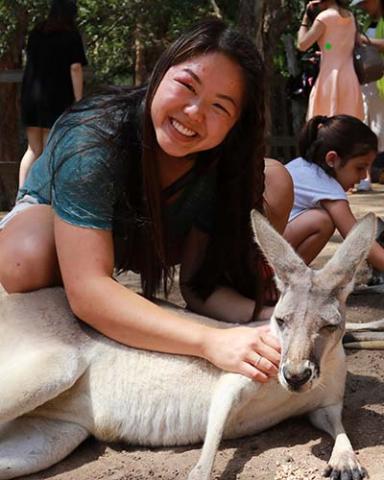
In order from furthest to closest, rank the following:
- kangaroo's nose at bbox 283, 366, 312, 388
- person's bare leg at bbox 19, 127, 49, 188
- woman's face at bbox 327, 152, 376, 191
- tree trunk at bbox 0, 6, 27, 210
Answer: tree trunk at bbox 0, 6, 27, 210 → person's bare leg at bbox 19, 127, 49, 188 → woman's face at bbox 327, 152, 376, 191 → kangaroo's nose at bbox 283, 366, 312, 388

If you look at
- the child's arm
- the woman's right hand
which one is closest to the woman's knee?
the woman's right hand

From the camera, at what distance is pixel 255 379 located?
2037 millimetres

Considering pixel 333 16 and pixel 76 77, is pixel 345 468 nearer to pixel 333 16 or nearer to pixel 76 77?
pixel 76 77

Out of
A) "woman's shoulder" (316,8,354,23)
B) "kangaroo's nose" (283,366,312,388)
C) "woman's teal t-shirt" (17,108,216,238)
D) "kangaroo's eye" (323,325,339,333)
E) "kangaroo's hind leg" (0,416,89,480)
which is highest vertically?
"woman's teal t-shirt" (17,108,216,238)

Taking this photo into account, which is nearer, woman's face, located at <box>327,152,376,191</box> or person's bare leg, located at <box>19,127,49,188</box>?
woman's face, located at <box>327,152,376,191</box>

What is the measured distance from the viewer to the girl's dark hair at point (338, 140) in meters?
3.28

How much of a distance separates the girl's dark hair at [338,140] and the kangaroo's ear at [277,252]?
1.26 metres

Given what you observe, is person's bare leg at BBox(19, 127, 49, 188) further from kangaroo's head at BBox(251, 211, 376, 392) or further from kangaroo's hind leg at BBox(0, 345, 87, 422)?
kangaroo's head at BBox(251, 211, 376, 392)

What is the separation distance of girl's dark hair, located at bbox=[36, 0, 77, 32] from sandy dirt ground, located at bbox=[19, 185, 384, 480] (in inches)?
148

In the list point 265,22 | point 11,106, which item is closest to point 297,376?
point 265,22

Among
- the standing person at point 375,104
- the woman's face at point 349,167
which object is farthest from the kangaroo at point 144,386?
the standing person at point 375,104

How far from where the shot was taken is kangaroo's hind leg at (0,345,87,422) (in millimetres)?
2096

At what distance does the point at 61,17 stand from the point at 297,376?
4.15 metres

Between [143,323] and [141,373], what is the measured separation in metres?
0.18
